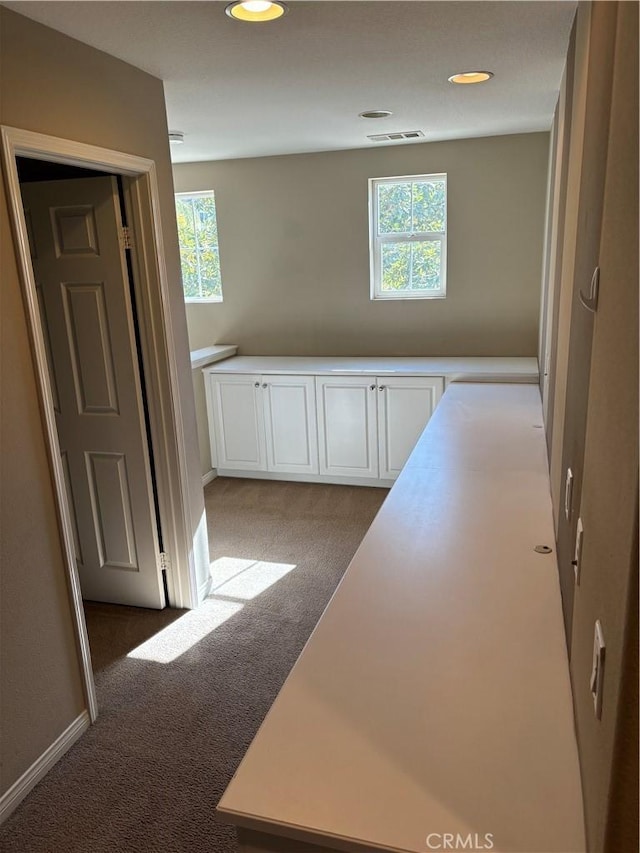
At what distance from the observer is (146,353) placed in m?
2.82

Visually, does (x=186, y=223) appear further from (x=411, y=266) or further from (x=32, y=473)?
(x=32, y=473)

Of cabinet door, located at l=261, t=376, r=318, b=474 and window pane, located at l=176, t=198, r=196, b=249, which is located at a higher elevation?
window pane, located at l=176, t=198, r=196, b=249

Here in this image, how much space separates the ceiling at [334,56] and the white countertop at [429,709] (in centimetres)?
163

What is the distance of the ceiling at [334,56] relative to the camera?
1968 millimetres

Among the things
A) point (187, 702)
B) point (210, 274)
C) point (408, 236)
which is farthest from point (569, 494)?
point (210, 274)

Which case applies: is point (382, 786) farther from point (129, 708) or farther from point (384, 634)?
point (129, 708)

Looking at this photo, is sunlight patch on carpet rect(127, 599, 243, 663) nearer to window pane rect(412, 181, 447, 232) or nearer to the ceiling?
the ceiling

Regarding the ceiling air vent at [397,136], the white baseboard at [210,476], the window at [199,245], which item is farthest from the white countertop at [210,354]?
the ceiling air vent at [397,136]

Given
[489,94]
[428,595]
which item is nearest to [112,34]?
[489,94]

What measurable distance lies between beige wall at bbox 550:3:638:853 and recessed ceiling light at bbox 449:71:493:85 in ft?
5.47

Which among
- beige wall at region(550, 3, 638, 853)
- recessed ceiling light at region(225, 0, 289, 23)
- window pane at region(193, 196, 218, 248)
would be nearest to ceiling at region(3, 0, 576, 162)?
recessed ceiling light at region(225, 0, 289, 23)

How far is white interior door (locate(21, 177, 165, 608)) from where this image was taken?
2.75m

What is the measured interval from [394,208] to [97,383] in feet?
9.30

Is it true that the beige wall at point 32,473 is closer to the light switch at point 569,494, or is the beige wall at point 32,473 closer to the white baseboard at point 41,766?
the white baseboard at point 41,766
